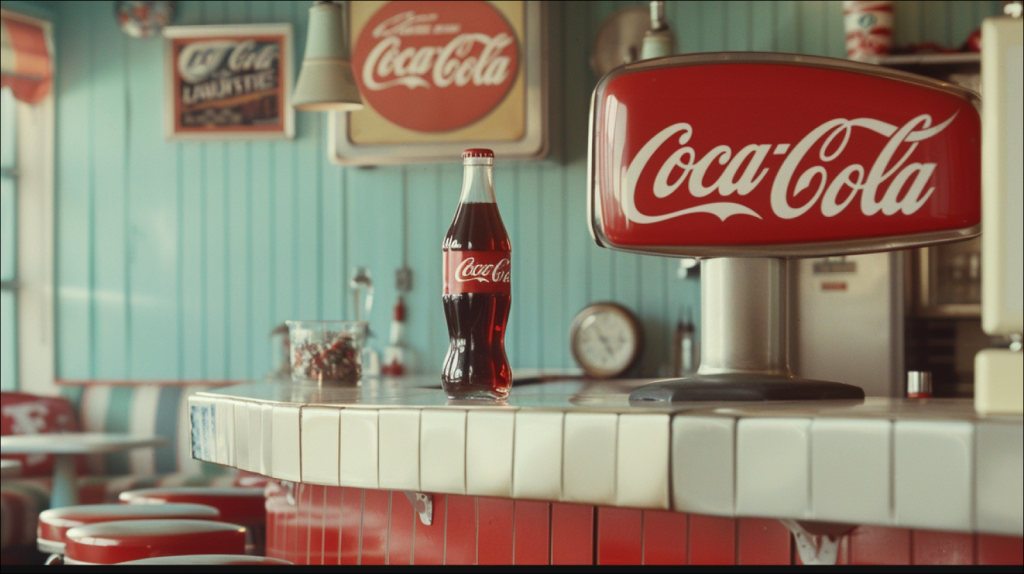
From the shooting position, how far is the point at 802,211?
2.85 ft

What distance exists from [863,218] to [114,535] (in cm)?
134

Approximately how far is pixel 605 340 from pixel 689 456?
12.0ft

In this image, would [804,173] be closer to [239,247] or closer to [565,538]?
[565,538]

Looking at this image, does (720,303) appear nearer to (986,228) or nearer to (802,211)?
(802,211)

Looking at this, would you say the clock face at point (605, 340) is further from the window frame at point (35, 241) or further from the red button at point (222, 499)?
the window frame at point (35, 241)

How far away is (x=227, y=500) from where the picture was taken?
308 cm

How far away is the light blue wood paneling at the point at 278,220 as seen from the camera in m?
4.42

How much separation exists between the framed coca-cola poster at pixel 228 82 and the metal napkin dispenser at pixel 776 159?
4.13m

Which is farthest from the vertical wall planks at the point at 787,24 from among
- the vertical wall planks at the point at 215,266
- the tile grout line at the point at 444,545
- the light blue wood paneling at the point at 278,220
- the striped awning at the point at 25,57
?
the tile grout line at the point at 444,545

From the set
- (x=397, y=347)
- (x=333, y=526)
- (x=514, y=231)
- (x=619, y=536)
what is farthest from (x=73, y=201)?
(x=619, y=536)

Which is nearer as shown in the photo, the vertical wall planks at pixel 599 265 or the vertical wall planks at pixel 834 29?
the vertical wall planks at pixel 834 29

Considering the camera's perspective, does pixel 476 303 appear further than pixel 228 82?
No

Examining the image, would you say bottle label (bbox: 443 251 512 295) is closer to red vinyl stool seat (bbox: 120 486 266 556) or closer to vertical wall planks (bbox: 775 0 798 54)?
red vinyl stool seat (bbox: 120 486 266 556)

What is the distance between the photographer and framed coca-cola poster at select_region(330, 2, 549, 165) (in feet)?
13.3
